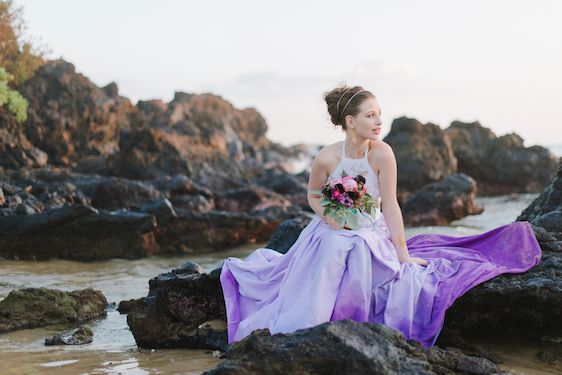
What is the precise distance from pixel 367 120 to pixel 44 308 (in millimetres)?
3961

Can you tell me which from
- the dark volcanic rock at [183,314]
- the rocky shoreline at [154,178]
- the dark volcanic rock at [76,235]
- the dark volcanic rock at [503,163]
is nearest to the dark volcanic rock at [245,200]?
the rocky shoreline at [154,178]

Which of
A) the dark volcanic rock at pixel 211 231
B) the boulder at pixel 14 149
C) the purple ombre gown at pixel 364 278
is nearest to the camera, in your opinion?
the purple ombre gown at pixel 364 278

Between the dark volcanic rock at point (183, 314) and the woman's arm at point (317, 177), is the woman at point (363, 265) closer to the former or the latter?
the woman's arm at point (317, 177)

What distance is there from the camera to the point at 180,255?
15.1 metres

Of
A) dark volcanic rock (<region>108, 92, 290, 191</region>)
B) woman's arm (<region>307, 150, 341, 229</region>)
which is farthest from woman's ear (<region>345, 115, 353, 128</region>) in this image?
dark volcanic rock (<region>108, 92, 290, 191</region>)

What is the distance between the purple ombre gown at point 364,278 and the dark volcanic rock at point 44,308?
8.22 feet

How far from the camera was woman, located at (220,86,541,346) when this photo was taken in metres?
5.55

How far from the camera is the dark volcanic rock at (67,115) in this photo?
3519 cm

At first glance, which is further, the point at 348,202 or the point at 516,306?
the point at 348,202

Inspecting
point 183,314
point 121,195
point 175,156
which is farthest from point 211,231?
point 175,156

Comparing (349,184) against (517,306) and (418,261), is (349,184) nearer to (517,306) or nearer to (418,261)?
(418,261)

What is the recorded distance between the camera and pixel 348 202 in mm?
5957

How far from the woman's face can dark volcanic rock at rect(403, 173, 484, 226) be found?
45.7 feet

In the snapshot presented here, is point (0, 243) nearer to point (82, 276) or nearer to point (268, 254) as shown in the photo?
point (82, 276)
